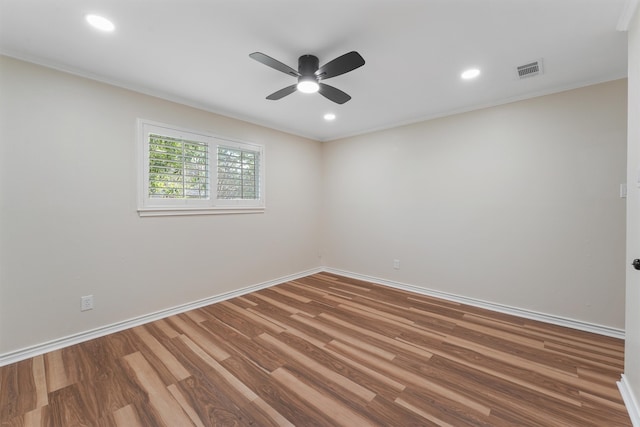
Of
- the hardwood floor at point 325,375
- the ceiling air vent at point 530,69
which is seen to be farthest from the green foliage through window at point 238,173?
the ceiling air vent at point 530,69

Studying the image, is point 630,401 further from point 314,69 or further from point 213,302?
point 213,302

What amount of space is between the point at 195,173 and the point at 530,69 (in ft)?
11.7

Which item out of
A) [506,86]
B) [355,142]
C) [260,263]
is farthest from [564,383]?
[355,142]

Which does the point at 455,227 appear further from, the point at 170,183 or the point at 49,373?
the point at 49,373

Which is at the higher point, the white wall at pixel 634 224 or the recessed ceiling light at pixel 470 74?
the recessed ceiling light at pixel 470 74

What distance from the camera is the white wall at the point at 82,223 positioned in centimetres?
204

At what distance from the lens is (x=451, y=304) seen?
320cm

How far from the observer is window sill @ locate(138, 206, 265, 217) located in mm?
2730

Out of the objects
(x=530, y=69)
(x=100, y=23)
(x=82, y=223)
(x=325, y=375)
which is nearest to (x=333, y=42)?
(x=100, y=23)

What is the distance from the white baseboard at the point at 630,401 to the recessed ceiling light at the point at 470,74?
8.33 ft

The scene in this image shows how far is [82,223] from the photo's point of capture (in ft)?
7.69

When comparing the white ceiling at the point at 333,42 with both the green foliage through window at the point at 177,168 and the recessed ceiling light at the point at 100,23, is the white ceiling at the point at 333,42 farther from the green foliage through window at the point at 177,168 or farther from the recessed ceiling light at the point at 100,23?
the green foliage through window at the point at 177,168

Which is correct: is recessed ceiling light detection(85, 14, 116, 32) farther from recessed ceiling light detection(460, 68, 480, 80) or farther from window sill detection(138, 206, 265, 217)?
recessed ceiling light detection(460, 68, 480, 80)

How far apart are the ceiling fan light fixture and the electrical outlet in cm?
273
